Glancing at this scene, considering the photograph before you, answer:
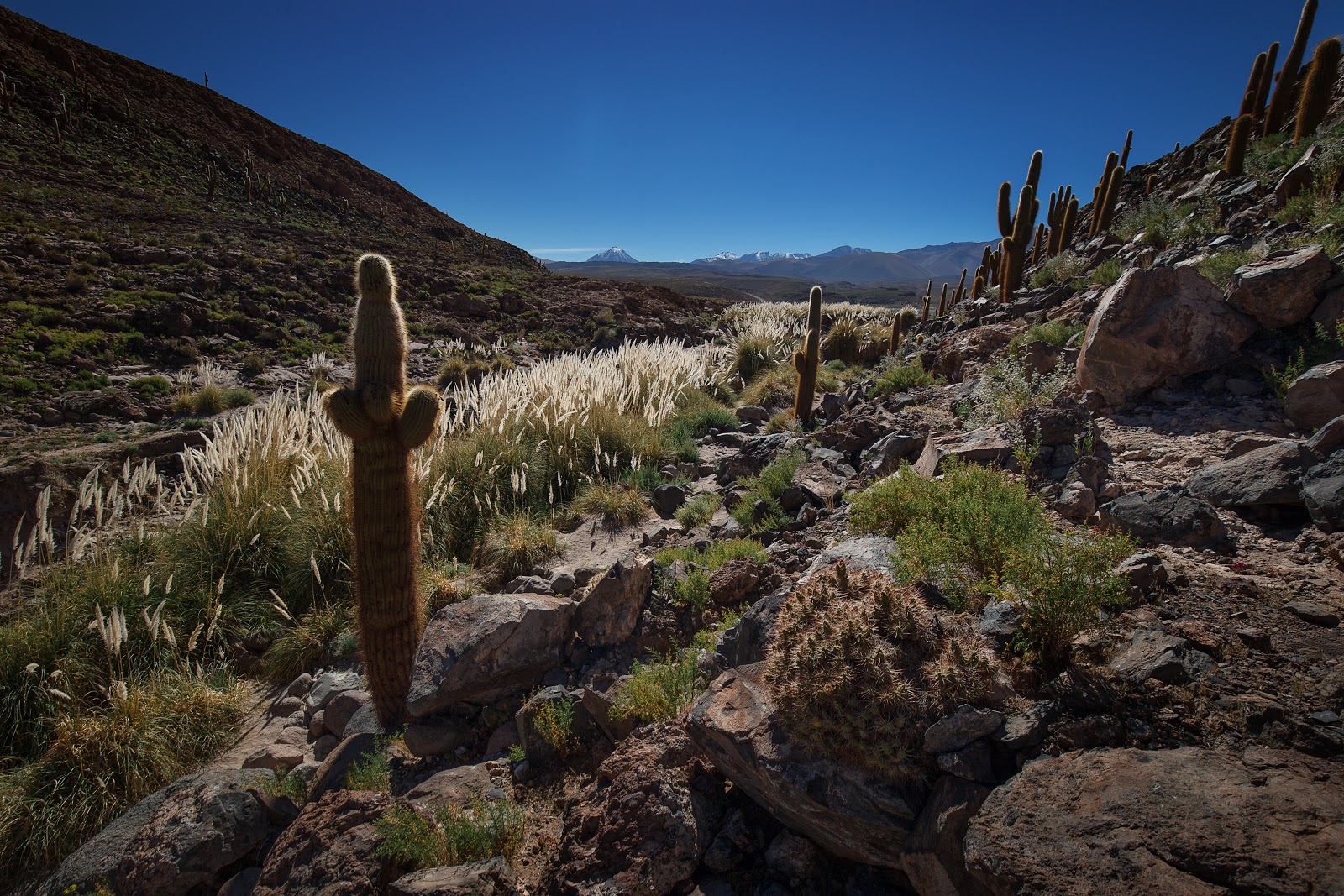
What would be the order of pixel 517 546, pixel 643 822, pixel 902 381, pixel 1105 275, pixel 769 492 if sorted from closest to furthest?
1. pixel 643 822
2. pixel 517 546
3. pixel 769 492
4. pixel 1105 275
5. pixel 902 381

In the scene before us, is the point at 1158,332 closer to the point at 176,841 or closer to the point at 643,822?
the point at 643,822

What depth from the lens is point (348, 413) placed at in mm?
3447

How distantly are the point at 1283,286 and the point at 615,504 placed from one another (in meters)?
6.17

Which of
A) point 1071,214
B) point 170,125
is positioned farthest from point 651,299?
point 170,125

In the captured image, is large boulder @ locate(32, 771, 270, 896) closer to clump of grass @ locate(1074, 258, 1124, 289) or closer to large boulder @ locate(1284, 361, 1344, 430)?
large boulder @ locate(1284, 361, 1344, 430)

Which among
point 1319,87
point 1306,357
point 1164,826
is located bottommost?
point 1164,826

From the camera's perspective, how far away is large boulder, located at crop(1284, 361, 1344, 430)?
143 inches

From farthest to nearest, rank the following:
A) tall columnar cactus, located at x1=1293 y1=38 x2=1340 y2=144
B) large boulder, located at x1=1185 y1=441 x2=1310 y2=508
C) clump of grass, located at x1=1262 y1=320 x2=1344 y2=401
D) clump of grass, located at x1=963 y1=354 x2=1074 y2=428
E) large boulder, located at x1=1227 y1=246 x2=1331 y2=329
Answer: tall columnar cactus, located at x1=1293 y1=38 x2=1340 y2=144 < clump of grass, located at x1=963 y1=354 x2=1074 y2=428 < large boulder, located at x1=1227 y1=246 x2=1331 y2=329 < clump of grass, located at x1=1262 y1=320 x2=1344 y2=401 < large boulder, located at x1=1185 y1=441 x2=1310 y2=508

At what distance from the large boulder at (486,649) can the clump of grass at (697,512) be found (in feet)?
7.64

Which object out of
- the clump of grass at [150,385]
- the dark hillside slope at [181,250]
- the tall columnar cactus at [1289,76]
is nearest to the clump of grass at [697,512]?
the dark hillside slope at [181,250]

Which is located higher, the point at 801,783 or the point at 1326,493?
the point at 1326,493

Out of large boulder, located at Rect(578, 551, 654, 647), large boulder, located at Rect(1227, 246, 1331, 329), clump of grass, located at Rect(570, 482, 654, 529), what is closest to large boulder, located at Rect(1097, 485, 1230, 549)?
large boulder, located at Rect(1227, 246, 1331, 329)

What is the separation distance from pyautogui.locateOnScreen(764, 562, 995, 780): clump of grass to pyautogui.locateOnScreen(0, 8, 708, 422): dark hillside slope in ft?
45.0

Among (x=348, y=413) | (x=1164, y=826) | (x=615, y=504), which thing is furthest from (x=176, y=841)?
(x=615, y=504)
